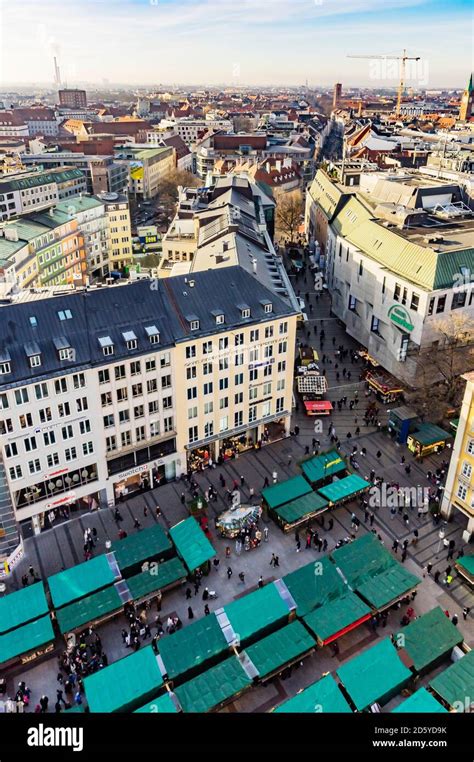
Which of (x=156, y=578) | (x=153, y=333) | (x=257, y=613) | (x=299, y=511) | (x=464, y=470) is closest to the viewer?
(x=257, y=613)

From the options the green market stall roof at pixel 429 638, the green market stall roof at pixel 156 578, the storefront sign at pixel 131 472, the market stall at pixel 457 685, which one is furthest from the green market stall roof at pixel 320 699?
the storefront sign at pixel 131 472

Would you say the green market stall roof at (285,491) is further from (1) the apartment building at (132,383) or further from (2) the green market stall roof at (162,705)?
(2) the green market stall roof at (162,705)

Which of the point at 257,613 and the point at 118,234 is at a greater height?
the point at 118,234

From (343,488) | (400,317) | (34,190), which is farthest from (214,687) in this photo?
(34,190)

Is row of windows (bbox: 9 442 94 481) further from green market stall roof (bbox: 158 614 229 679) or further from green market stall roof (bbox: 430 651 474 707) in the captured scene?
green market stall roof (bbox: 430 651 474 707)

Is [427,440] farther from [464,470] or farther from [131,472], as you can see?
[131,472]

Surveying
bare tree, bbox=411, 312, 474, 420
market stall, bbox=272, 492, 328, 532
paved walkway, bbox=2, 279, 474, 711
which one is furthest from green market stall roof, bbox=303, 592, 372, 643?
bare tree, bbox=411, 312, 474, 420
